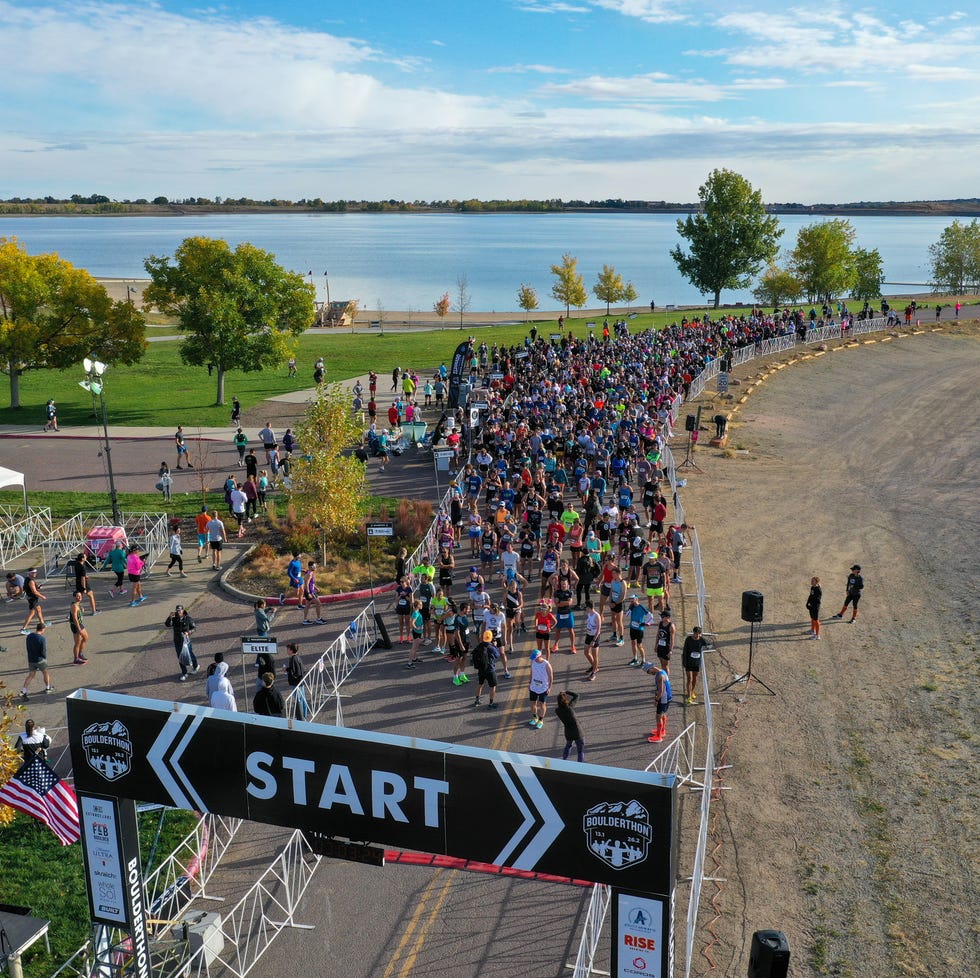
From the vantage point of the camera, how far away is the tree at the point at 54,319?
1596 inches

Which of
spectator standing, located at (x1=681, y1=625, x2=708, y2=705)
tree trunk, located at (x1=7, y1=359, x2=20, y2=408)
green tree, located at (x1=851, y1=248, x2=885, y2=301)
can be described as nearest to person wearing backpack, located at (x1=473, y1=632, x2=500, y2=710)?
spectator standing, located at (x1=681, y1=625, x2=708, y2=705)

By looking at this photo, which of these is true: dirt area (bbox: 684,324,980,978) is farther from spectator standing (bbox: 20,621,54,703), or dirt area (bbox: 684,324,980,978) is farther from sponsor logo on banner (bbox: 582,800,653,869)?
spectator standing (bbox: 20,621,54,703)

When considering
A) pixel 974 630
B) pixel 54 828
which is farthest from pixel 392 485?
pixel 54 828

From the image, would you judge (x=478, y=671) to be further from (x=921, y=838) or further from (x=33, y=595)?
(x=33, y=595)

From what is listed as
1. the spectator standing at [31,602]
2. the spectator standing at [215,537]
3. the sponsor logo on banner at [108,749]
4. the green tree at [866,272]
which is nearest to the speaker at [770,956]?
the sponsor logo on banner at [108,749]

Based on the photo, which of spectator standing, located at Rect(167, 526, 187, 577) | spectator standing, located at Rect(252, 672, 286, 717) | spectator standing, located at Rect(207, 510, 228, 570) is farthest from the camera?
spectator standing, located at Rect(207, 510, 228, 570)

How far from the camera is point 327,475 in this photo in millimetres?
23578

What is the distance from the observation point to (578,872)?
783 cm

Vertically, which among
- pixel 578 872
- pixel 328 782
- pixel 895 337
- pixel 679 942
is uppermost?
pixel 895 337

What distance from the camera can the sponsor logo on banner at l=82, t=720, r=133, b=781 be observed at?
29.2 feet

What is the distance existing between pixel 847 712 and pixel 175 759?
38.7 feet

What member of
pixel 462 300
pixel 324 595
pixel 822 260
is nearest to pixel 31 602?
pixel 324 595

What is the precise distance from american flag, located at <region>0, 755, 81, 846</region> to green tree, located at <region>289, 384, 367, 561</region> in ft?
39.7

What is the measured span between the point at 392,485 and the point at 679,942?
21.4 meters
